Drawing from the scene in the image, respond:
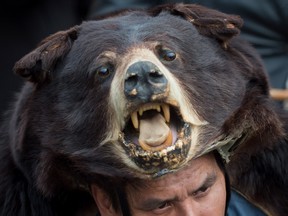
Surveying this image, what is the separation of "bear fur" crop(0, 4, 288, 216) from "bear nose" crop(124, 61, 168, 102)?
0.02m

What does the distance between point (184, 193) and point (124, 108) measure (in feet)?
1.33

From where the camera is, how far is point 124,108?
248 cm

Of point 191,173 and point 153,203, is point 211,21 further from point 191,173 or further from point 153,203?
point 153,203

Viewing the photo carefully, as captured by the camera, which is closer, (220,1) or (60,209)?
(60,209)

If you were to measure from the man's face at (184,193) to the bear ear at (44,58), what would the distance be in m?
0.44

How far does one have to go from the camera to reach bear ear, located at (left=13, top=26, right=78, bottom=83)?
8.74 feet

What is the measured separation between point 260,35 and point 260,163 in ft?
2.56

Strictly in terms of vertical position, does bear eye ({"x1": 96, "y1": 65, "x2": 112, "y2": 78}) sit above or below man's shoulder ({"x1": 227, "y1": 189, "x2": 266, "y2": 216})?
above

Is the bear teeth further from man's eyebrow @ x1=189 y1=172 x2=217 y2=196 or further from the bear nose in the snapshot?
man's eyebrow @ x1=189 y1=172 x2=217 y2=196

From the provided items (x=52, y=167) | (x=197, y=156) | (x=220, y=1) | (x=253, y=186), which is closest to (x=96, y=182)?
(x=52, y=167)

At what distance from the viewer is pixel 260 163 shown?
2.97 meters

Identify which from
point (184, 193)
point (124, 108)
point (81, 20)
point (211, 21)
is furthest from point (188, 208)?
point (81, 20)

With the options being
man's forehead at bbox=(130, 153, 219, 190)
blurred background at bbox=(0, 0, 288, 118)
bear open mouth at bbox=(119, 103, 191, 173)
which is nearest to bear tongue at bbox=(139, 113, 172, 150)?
bear open mouth at bbox=(119, 103, 191, 173)

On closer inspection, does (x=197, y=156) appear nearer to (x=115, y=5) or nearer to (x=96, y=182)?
(x=96, y=182)
